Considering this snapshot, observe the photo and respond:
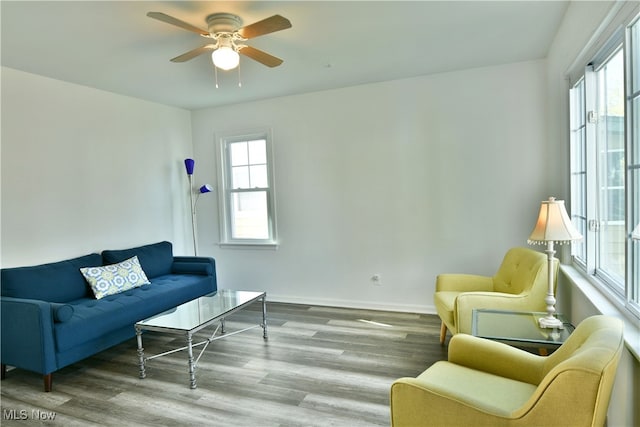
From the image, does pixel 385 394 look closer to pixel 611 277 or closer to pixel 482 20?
pixel 611 277

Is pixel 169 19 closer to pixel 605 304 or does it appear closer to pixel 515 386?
pixel 515 386

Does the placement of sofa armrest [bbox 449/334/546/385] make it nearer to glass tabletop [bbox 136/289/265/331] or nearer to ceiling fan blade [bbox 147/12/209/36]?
glass tabletop [bbox 136/289/265/331]

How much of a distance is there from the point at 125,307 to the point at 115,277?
52cm

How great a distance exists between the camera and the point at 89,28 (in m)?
2.69

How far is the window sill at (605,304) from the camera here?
1622 mm

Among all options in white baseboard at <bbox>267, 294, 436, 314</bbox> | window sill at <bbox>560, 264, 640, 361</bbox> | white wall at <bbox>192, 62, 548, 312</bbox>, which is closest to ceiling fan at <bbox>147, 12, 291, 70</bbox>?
white wall at <bbox>192, 62, 548, 312</bbox>

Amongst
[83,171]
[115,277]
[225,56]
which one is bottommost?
[115,277]

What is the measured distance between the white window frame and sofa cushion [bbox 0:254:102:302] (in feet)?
5.80

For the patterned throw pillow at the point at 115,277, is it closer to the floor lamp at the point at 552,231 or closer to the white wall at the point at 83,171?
the white wall at the point at 83,171

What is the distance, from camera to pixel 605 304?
2.12 metres

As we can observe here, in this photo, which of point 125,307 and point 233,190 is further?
point 233,190

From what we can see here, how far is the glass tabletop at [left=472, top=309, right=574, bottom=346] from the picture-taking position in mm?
2277

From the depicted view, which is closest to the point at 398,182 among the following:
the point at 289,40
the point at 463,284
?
the point at 463,284

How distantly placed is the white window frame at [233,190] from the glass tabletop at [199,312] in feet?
4.16
